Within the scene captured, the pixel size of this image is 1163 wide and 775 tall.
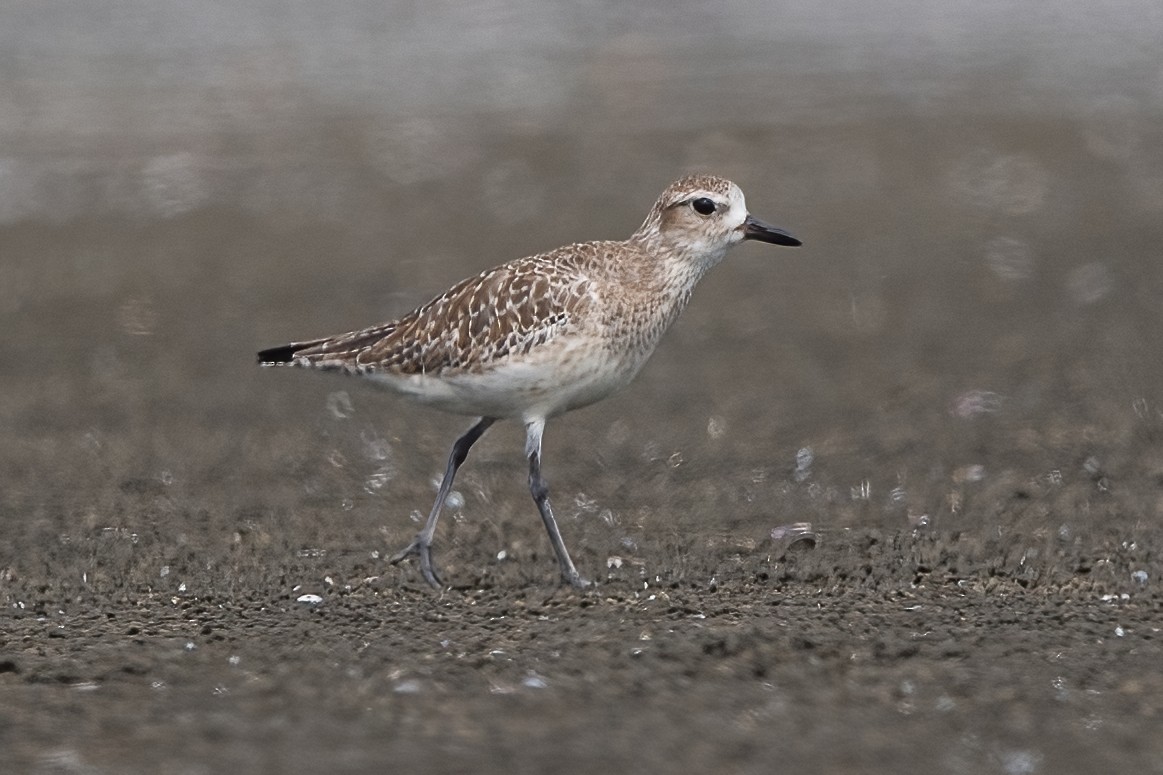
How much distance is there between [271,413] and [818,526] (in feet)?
12.8

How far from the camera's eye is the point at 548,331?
7527 mm

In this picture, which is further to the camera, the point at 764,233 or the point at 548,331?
the point at 764,233

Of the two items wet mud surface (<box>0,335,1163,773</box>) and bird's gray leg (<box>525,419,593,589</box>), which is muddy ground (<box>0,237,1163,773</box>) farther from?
bird's gray leg (<box>525,419,593,589</box>)

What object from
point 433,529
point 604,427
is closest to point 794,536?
point 433,529

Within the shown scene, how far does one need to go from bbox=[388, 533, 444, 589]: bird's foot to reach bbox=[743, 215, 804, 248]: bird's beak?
2013 mm

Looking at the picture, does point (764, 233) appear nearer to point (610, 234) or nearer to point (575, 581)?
point (575, 581)

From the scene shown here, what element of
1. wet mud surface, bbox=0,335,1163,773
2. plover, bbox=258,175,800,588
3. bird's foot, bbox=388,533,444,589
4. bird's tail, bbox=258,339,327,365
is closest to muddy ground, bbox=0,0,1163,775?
wet mud surface, bbox=0,335,1163,773

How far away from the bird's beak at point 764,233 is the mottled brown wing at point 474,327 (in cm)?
77

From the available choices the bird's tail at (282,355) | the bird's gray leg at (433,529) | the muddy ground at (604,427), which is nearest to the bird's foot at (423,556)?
the bird's gray leg at (433,529)

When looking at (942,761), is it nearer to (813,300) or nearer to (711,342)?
(711,342)

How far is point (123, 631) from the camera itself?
22.6 feet

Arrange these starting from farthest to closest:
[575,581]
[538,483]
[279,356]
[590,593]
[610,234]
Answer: [610,234] → [279,356] → [538,483] → [575,581] → [590,593]

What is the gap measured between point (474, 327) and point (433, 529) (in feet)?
3.09

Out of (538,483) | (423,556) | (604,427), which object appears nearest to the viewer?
(423,556)
